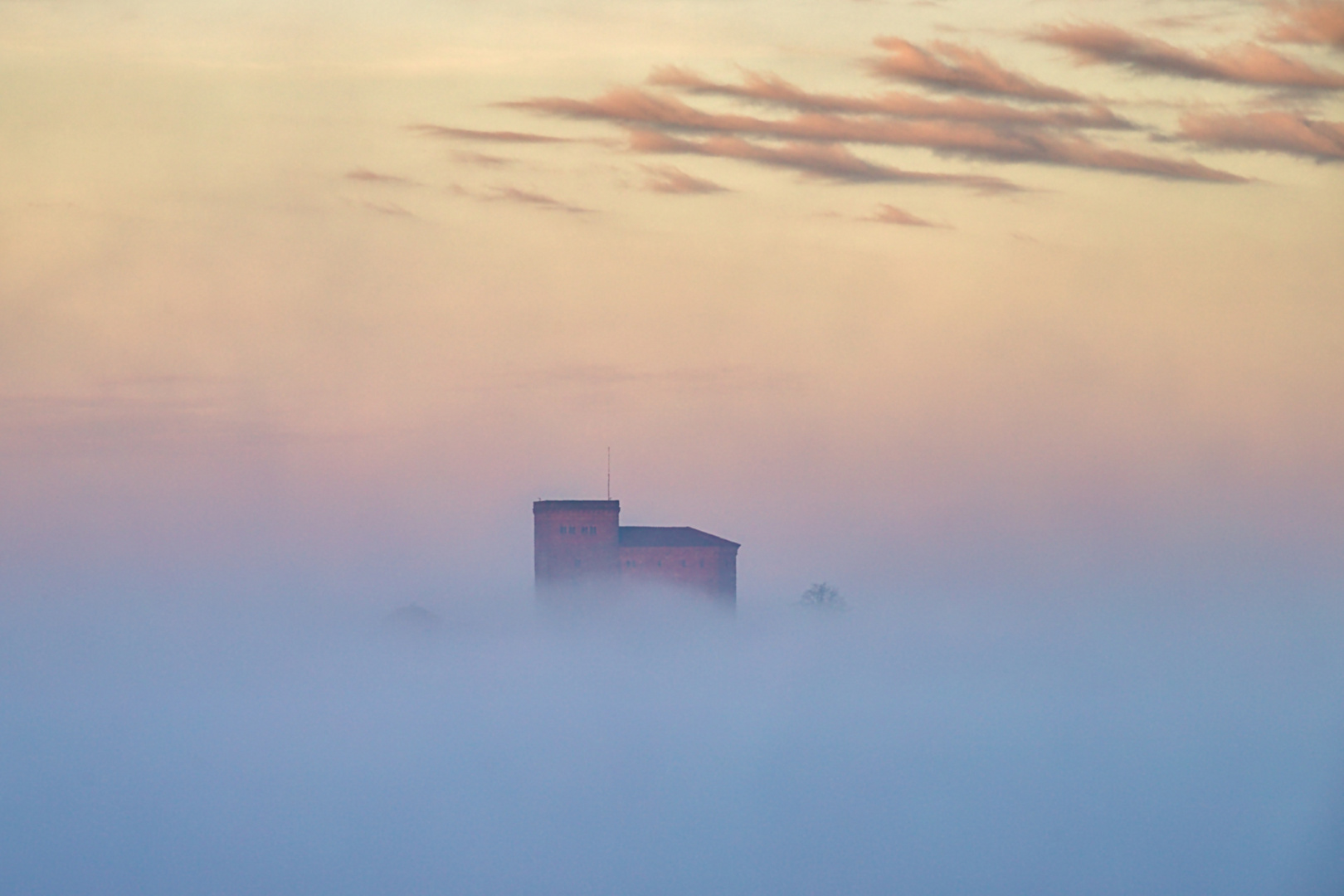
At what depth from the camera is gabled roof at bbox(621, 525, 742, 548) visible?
97.5m

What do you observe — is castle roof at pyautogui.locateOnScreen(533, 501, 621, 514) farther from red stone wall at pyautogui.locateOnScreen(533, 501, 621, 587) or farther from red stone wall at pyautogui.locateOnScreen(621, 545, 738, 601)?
red stone wall at pyautogui.locateOnScreen(621, 545, 738, 601)

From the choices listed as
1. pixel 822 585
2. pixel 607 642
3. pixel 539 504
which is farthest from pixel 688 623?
pixel 822 585

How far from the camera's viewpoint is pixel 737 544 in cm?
10000

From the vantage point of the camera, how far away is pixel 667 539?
9831 cm

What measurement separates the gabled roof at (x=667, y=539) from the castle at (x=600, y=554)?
0.18 feet

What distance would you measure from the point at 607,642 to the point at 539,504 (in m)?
10.2

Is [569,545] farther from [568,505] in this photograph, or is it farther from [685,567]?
[685,567]

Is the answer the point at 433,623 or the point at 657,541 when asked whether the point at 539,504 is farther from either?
the point at 433,623

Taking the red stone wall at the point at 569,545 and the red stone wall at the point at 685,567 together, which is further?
the red stone wall at the point at 685,567

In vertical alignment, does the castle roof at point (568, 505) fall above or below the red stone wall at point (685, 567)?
above

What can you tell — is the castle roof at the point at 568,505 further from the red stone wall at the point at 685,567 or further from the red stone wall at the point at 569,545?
the red stone wall at the point at 685,567

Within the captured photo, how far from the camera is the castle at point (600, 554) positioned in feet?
315

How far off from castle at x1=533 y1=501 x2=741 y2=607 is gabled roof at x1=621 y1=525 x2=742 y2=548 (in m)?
0.06

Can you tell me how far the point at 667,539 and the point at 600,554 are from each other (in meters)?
3.69
